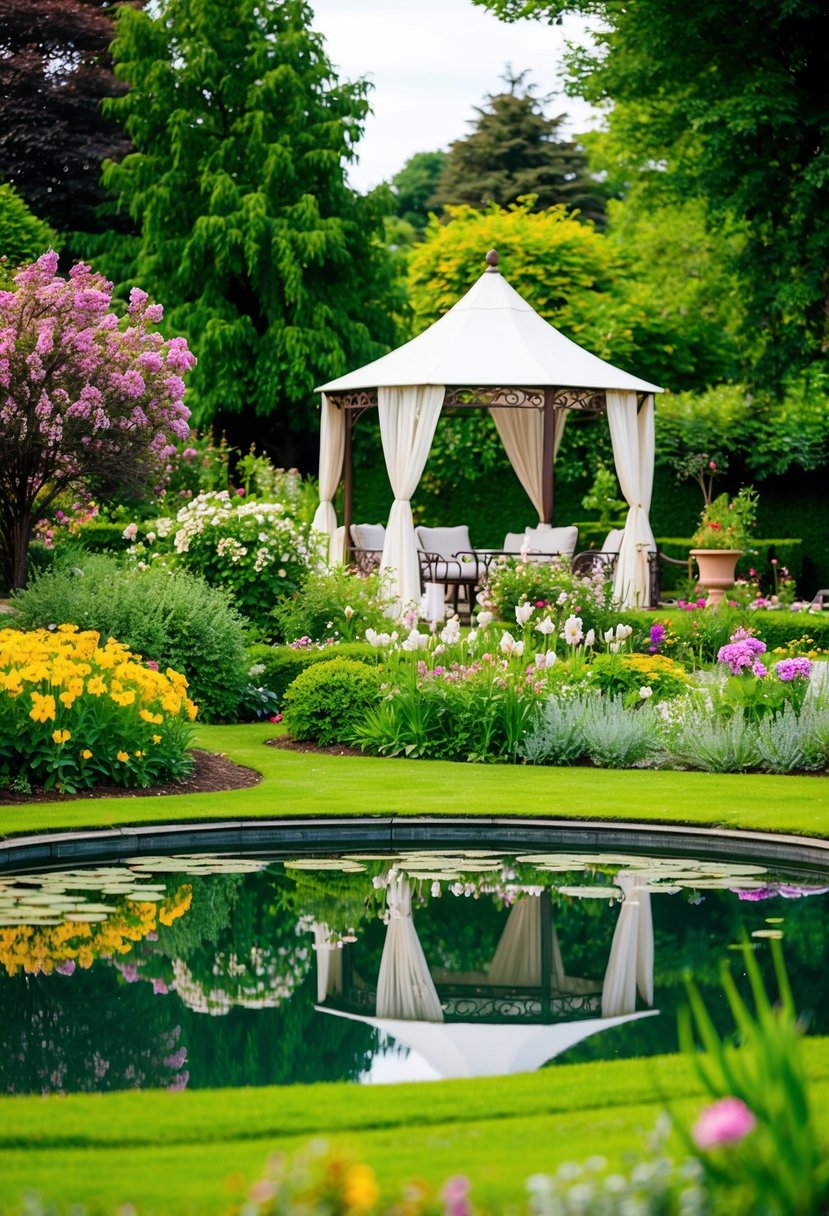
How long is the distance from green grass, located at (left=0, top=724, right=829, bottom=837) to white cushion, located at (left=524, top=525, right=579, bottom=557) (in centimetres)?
788

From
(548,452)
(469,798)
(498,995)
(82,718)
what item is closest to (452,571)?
(548,452)

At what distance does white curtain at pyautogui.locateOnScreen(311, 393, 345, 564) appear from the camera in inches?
710

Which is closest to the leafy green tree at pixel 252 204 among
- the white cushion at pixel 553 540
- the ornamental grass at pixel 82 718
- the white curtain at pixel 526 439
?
the white curtain at pixel 526 439

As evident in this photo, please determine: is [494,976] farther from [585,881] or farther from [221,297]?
[221,297]

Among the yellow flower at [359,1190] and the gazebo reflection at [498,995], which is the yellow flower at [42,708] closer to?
the gazebo reflection at [498,995]

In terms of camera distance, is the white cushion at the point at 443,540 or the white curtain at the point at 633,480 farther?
the white cushion at the point at 443,540

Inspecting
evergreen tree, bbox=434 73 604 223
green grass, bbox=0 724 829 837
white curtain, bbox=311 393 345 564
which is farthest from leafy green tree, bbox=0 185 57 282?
green grass, bbox=0 724 829 837

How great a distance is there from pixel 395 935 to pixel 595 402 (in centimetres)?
1236

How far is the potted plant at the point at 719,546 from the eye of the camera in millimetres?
18312

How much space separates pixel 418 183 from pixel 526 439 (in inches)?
997

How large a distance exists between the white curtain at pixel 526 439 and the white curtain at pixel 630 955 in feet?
42.5

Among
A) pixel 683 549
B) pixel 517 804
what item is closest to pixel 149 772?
pixel 517 804

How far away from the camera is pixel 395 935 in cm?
685

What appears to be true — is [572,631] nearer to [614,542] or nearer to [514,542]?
[614,542]
